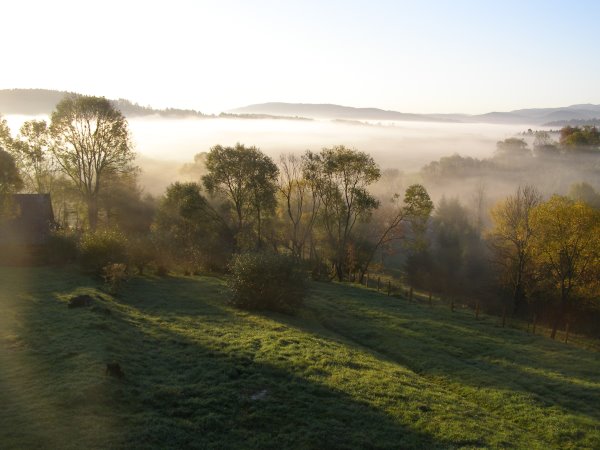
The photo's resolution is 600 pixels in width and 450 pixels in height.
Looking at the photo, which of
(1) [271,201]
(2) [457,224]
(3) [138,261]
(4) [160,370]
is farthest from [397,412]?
(2) [457,224]

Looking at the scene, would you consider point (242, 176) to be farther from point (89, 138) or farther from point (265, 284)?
point (265, 284)

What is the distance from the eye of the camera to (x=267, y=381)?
18609mm

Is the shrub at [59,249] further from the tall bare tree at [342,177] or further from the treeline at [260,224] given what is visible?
the tall bare tree at [342,177]

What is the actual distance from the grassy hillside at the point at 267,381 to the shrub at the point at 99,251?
6.37 m

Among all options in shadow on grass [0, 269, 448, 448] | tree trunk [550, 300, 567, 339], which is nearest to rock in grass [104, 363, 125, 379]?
shadow on grass [0, 269, 448, 448]

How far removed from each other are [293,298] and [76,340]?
16741 mm

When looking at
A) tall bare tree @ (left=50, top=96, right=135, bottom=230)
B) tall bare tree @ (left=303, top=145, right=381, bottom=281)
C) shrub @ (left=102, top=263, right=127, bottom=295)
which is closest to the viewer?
shrub @ (left=102, top=263, right=127, bottom=295)

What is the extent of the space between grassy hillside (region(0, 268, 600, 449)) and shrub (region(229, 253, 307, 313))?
1.90 m

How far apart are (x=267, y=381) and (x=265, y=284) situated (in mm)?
14892

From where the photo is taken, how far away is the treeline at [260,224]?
42.6 meters

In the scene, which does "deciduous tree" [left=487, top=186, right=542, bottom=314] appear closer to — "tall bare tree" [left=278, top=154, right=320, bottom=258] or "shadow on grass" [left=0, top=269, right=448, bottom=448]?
"tall bare tree" [left=278, top=154, right=320, bottom=258]

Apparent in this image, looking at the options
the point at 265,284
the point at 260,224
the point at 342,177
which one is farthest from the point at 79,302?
the point at 342,177

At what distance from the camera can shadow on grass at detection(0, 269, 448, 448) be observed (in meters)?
13.5

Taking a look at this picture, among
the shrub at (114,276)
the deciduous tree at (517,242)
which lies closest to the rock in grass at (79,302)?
the shrub at (114,276)
